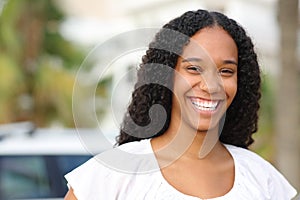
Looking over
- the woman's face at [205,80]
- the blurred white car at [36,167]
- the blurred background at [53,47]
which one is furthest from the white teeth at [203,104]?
the blurred background at [53,47]

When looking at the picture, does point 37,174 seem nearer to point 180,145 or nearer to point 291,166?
point 291,166

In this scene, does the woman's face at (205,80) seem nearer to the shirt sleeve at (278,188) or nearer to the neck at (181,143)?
→ the neck at (181,143)

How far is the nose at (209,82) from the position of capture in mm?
2965

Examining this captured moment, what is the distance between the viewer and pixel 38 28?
15977 mm

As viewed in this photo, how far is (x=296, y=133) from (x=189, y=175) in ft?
17.6

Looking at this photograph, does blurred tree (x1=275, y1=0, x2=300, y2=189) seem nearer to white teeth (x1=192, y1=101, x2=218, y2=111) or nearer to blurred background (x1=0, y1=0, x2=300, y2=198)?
blurred background (x1=0, y1=0, x2=300, y2=198)

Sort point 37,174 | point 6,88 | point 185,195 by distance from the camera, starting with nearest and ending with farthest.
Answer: point 185,195
point 37,174
point 6,88

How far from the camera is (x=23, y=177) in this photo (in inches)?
281

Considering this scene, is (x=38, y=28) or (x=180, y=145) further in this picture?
(x=38, y=28)

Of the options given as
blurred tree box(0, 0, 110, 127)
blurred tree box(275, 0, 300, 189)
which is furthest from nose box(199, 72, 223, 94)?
blurred tree box(0, 0, 110, 127)

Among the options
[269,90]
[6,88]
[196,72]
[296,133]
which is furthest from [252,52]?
[6,88]

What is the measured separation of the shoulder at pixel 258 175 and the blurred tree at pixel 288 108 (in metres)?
5.01

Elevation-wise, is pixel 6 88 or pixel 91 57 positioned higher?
pixel 91 57

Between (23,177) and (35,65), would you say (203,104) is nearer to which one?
(23,177)
